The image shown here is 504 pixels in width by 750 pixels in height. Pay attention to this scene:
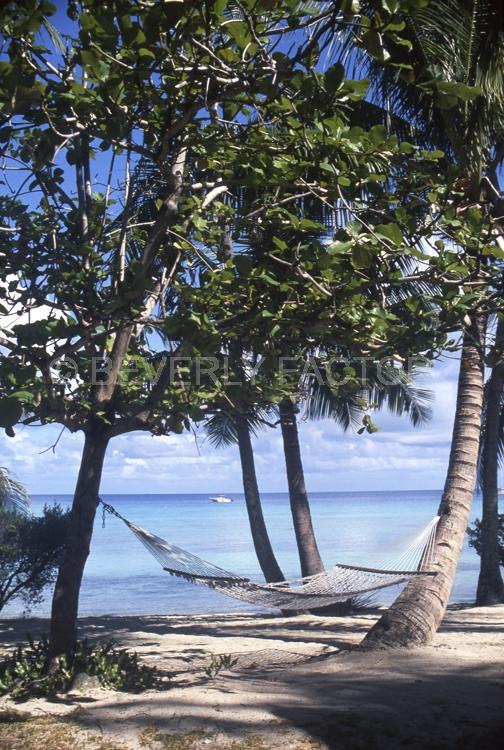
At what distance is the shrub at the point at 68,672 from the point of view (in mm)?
4984

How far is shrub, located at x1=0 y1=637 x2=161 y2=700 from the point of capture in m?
4.98

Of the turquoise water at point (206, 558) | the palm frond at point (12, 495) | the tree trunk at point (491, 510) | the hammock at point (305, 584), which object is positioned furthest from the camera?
the turquoise water at point (206, 558)

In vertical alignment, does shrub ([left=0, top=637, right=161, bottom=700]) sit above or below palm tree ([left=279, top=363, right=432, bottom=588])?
below

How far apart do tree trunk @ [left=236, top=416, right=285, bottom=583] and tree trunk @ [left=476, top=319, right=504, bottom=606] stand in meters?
2.73

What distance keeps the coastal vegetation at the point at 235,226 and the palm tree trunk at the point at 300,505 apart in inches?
151

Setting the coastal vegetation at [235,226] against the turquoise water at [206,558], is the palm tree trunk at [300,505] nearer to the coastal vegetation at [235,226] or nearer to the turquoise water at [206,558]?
the turquoise water at [206,558]

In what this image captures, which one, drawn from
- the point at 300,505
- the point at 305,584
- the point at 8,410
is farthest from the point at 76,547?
the point at 300,505

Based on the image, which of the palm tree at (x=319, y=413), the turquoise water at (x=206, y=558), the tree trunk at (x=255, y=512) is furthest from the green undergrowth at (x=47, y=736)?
the tree trunk at (x=255, y=512)

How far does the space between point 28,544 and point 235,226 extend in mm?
6370

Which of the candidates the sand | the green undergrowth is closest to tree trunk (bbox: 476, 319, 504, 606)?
the sand

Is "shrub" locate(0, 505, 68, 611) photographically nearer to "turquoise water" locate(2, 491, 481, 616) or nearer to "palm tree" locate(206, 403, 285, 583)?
"palm tree" locate(206, 403, 285, 583)

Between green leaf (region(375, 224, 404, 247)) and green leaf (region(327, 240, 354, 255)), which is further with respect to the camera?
green leaf (region(375, 224, 404, 247))

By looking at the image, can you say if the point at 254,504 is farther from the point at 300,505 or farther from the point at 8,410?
the point at 8,410

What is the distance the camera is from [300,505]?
1030cm
